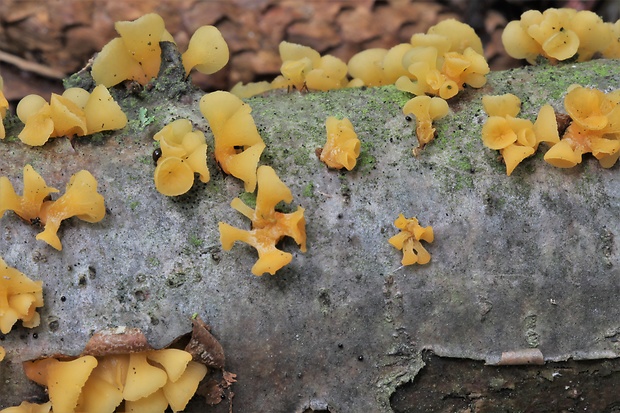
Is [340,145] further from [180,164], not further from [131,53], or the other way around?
[131,53]

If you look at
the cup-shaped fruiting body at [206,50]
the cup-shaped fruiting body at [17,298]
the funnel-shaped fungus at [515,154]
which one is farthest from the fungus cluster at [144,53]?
the funnel-shaped fungus at [515,154]

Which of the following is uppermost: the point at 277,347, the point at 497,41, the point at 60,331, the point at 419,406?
the point at 60,331

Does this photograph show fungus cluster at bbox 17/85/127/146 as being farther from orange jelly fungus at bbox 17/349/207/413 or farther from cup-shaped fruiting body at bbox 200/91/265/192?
orange jelly fungus at bbox 17/349/207/413

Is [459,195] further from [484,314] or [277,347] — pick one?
[277,347]

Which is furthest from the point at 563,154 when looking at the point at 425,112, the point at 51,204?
the point at 51,204

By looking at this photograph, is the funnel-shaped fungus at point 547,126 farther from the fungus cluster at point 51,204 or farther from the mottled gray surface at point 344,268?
the fungus cluster at point 51,204

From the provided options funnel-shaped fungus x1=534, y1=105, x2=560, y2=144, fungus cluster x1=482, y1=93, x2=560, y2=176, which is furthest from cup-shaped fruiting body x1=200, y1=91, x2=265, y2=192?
funnel-shaped fungus x1=534, y1=105, x2=560, y2=144

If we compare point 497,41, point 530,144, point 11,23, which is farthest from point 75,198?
point 497,41
